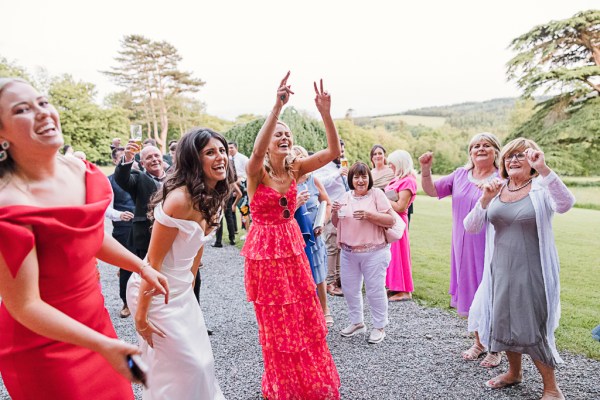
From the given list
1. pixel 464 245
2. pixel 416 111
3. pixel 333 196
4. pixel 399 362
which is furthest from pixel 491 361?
pixel 416 111

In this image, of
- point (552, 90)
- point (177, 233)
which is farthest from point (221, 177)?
point (552, 90)

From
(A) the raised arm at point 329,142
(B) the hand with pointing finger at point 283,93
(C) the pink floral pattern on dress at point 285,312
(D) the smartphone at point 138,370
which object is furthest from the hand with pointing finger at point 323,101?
(D) the smartphone at point 138,370

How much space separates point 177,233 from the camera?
2.38m

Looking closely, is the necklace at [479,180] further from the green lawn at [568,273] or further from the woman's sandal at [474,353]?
the green lawn at [568,273]

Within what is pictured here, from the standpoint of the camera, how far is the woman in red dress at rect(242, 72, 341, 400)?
336 centimetres

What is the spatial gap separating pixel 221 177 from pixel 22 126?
→ 1171 millimetres

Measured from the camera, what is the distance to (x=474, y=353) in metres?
4.19

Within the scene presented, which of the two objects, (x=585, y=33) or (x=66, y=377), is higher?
(x=585, y=33)

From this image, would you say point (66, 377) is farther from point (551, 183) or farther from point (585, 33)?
point (585, 33)

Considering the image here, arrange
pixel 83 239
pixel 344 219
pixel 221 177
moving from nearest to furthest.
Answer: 1. pixel 83 239
2. pixel 221 177
3. pixel 344 219

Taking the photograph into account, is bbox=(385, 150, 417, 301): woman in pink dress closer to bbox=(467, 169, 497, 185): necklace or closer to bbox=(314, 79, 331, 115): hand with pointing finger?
bbox=(467, 169, 497, 185): necklace

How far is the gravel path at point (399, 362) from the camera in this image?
3602mm

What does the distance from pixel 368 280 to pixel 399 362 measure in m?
0.92

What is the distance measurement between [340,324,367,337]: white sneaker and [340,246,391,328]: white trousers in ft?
0.18
